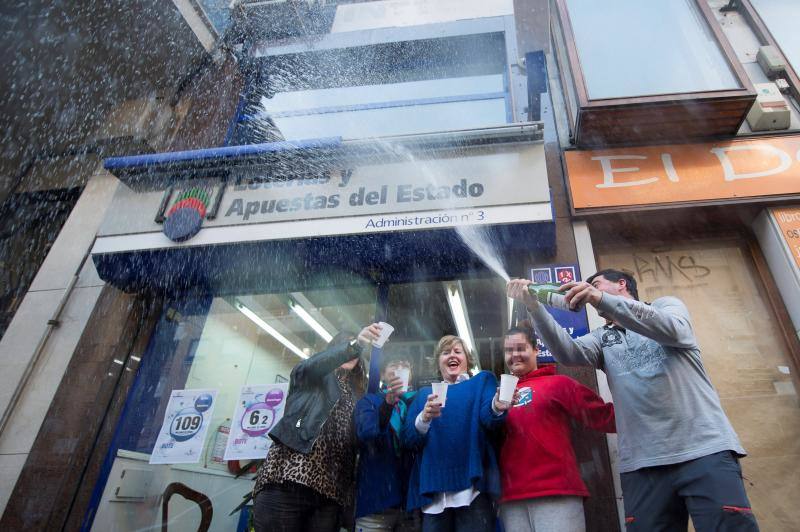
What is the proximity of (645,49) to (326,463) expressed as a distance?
5.95 metres

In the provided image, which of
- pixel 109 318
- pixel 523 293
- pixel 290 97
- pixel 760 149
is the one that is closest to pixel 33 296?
pixel 109 318

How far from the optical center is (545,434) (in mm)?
2830

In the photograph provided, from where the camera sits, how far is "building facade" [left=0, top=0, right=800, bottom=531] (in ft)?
14.3

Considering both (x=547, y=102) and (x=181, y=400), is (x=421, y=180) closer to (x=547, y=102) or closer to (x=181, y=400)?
(x=547, y=102)

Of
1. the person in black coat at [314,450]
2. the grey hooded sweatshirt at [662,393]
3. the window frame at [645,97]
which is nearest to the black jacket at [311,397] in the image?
the person in black coat at [314,450]

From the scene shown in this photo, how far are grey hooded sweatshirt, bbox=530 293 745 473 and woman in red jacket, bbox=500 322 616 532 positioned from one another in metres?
0.30

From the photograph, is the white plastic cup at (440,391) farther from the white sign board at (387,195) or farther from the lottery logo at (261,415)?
the lottery logo at (261,415)

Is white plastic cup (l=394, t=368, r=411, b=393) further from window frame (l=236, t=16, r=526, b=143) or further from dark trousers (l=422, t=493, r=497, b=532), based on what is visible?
window frame (l=236, t=16, r=526, b=143)

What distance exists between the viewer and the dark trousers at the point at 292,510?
9.41 ft

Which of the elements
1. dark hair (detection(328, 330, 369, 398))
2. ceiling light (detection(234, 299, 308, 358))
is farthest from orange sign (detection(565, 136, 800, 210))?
ceiling light (detection(234, 299, 308, 358))

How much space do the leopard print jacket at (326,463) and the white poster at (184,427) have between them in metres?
1.89

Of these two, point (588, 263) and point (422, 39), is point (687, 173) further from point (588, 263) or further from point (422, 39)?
point (422, 39)

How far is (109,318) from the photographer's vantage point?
5.32m

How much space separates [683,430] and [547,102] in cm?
455
